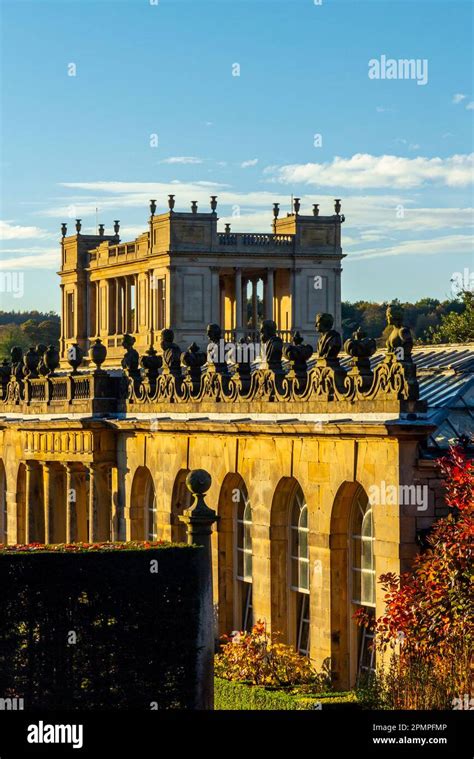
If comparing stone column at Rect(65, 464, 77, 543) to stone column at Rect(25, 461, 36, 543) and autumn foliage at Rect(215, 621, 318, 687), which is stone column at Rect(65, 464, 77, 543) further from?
autumn foliage at Rect(215, 621, 318, 687)

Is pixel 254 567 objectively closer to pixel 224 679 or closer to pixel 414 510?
pixel 224 679

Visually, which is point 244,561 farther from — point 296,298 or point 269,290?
point 296,298

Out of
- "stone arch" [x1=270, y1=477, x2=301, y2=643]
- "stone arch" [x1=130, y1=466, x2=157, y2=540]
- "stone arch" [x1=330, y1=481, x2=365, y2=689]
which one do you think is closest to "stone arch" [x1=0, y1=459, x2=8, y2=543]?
"stone arch" [x1=130, y1=466, x2=157, y2=540]

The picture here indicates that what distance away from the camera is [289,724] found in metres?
21.0

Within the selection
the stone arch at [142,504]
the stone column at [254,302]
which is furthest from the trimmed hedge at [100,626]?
the stone column at [254,302]

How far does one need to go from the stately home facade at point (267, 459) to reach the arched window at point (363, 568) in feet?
0.11

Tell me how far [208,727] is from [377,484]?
808 cm

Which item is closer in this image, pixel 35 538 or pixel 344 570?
pixel 344 570

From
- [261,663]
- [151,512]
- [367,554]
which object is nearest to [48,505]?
[151,512]

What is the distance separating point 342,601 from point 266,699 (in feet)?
7.80

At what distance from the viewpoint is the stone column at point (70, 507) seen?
44750 millimetres

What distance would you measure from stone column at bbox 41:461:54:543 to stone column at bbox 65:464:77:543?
1294 mm

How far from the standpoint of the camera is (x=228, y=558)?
35.8m

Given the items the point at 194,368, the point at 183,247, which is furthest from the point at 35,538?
the point at 183,247
